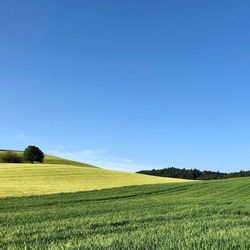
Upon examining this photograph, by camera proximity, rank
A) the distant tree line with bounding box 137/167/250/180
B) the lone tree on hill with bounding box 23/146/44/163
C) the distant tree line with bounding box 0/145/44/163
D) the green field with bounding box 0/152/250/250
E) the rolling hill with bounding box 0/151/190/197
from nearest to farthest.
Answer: the green field with bounding box 0/152/250/250 < the rolling hill with bounding box 0/151/190/197 < the distant tree line with bounding box 0/145/44/163 < the lone tree on hill with bounding box 23/146/44/163 < the distant tree line with bounding box 137/167/250/180

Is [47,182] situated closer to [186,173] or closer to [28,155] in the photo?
[28,155]

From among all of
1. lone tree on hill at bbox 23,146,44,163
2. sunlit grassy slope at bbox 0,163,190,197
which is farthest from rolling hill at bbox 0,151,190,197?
lone tree on hill at bbox 23,146,44,163

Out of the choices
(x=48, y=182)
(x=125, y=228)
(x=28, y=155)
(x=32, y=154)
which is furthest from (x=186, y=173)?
(x=125, y=228)

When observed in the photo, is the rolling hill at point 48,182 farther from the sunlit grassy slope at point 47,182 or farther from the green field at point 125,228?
the green field at point 125,228

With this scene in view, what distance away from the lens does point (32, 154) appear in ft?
347

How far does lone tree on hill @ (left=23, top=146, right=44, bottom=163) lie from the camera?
106 metres

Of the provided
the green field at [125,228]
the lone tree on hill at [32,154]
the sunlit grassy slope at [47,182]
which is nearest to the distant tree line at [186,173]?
the lone tree on hill at [32,154]

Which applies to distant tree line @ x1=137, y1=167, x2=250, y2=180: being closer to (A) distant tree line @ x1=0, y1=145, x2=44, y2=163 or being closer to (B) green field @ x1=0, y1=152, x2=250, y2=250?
(A) distant tree line @ x1=0, y1=145, x2=44, y2=163

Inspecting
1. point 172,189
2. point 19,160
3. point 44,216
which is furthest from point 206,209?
point 19,160

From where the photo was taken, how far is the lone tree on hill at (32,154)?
10581cm

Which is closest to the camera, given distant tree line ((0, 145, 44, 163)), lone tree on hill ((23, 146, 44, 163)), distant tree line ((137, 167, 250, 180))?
distant tree line ((0, 145, 44, 163))

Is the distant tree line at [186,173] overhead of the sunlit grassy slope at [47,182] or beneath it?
overhead

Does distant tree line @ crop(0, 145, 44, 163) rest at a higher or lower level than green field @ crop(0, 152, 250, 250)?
higher

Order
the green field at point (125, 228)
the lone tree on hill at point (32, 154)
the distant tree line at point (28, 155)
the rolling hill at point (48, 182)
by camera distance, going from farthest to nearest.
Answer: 1. the lone tree on hill at point (32, 154)
2. the distant tree line at point (28, 155)
3. the rolling hill at point (48, 182)
4. the green field at point (125, 228)
